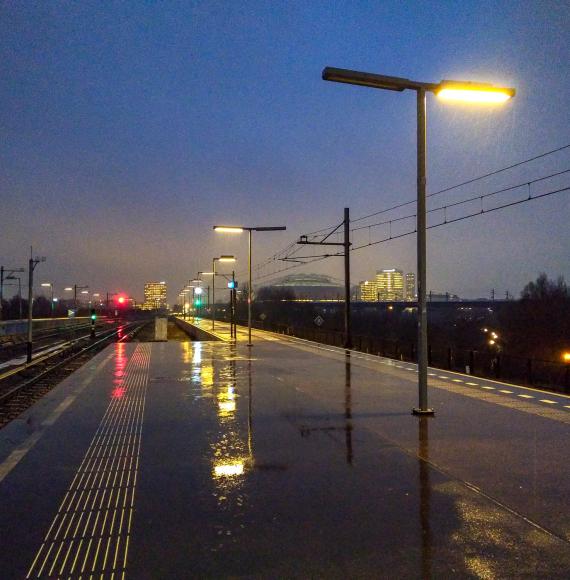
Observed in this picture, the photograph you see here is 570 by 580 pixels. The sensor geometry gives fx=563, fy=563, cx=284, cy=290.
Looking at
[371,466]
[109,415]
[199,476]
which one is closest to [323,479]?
[371,466]

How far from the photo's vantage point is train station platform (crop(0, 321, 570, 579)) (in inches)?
183

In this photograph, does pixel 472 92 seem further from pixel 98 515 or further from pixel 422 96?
pixel 98 515

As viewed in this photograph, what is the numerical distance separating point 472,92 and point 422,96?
100 centimetres

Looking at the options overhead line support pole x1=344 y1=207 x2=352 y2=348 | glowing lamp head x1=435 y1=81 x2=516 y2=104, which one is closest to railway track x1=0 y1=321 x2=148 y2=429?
glowing lamp head x1=435 y1=81 x2=516 y2=104

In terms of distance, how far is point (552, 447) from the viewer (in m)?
8.38

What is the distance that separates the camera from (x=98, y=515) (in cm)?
571

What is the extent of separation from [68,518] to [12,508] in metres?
0.70

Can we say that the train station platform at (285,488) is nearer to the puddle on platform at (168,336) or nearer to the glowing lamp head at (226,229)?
the glowing lamp head at (226,229)

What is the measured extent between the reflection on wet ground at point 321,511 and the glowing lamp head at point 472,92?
611cm

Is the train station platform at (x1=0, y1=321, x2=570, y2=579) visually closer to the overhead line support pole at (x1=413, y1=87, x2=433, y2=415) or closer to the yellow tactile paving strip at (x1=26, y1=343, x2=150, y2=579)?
the yellow tactile paving strip at (x1=26, y1=343, x2=150, y2=579)

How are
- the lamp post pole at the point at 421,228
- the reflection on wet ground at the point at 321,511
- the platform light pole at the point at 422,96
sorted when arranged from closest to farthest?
1. the reflection on wet ground at the point at 321,511
2. the platform light pole at the point at 422,96
3. the lamp post pole at the point at 421,228

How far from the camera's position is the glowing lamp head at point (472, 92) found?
1036cm

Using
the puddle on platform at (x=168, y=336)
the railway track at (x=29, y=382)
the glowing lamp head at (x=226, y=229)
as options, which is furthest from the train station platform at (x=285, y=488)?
the puddle on platform at (x=168, y=336)

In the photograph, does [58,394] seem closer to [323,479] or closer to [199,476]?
[199,476]
